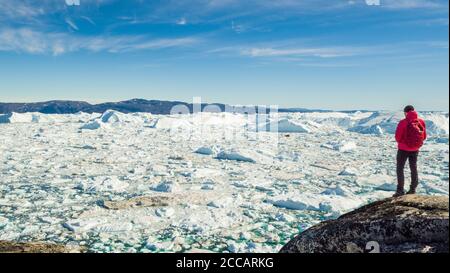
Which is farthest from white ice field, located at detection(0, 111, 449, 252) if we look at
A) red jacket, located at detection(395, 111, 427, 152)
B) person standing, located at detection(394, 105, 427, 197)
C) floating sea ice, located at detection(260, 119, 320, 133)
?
floating sea ice, located at detection(260, 119, 320, 133)

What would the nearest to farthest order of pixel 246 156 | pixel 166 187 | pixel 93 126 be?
1. pixel 166 187
2. pixel 246 156
3. pixel 93 126

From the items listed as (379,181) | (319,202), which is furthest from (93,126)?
(319,202)

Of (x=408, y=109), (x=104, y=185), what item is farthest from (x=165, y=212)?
(x=408, y=109)

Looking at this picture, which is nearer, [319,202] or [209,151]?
[319,202]

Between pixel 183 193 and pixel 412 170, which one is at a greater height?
pixel 412 170

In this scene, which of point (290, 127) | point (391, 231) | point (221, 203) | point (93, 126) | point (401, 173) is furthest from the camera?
point (290, 127)

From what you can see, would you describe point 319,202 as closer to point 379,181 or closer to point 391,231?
point 379,181

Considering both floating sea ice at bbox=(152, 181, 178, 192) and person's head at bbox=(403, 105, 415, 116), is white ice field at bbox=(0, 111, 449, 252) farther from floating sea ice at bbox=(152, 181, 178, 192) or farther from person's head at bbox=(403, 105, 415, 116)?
person's head at bbox=(403, 105, 415, 116)

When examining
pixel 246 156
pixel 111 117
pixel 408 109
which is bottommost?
pixel 246 156
